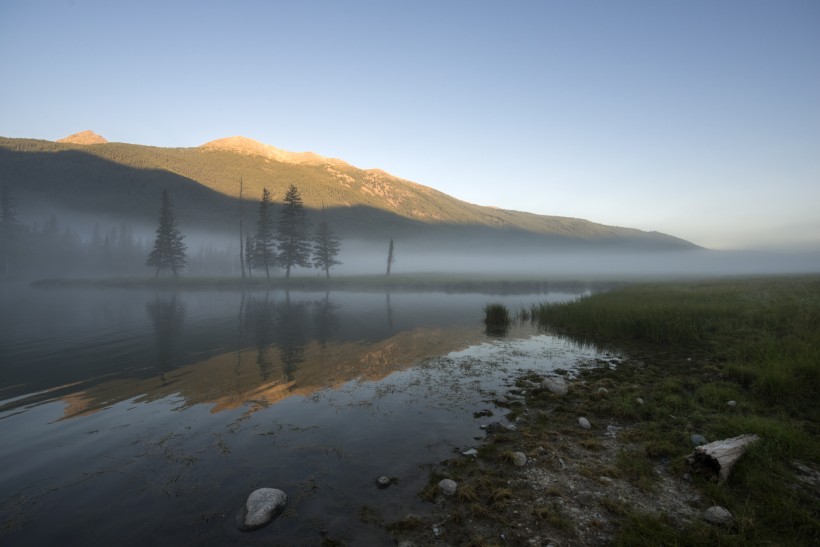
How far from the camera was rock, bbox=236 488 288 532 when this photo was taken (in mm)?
5688

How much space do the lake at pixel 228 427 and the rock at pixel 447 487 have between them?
1.55 ft

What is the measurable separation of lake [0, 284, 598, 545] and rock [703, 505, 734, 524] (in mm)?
4241

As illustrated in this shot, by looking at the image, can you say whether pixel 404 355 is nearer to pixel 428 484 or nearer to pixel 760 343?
pixel 428 484

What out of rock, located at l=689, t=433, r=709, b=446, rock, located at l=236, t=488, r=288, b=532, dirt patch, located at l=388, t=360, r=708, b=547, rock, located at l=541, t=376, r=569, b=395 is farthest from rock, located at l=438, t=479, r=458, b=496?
rock, located at l=541, t=376, r=569, b=395

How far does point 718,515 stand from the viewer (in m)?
4.99

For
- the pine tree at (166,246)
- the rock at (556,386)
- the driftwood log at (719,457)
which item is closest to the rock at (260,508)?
the driftwood log at (719,457)

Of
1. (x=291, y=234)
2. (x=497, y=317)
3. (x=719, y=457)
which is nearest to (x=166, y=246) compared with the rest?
(x=291, y=234)

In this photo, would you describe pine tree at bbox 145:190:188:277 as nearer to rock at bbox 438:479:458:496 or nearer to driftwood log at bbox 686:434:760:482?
rock at bbox 438:479:458:496

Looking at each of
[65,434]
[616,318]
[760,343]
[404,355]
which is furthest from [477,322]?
[65,434]

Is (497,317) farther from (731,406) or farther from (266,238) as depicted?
(266,238)

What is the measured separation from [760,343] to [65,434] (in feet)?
76.7

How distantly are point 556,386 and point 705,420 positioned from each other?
411cm

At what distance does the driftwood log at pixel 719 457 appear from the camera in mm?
5984

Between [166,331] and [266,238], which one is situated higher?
[266,238]
